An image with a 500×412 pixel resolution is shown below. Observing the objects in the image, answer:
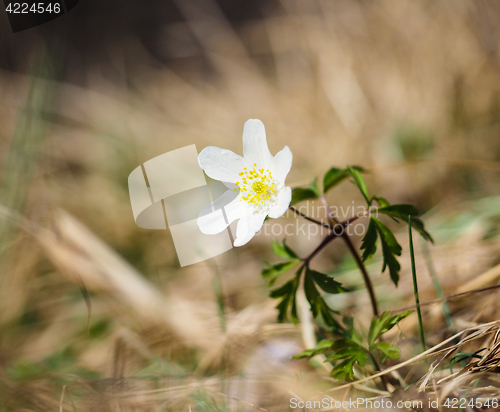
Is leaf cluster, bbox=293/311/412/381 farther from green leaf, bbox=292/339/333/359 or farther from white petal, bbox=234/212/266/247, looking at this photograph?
white petal, bbox=234/212/266/247

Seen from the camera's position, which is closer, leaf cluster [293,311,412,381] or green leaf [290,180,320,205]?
leaf cluster [293,311,412,381]

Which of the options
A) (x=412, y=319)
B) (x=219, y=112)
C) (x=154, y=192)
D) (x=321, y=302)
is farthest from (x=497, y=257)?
(x=219, y=112)

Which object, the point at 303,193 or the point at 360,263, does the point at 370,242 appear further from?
the point at 303,193

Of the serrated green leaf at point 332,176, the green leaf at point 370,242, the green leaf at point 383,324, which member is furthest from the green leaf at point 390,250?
the serrated green leaf at point 332,176

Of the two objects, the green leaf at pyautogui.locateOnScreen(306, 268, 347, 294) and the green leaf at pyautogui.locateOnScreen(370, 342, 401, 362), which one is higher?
the green leaf at pyautogui.locateOnScreen(306, 268, 347, 294)

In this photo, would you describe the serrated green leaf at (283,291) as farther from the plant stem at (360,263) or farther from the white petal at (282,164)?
the white petal at (282,164)

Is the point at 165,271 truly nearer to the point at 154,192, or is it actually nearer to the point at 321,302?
the point at 154,192

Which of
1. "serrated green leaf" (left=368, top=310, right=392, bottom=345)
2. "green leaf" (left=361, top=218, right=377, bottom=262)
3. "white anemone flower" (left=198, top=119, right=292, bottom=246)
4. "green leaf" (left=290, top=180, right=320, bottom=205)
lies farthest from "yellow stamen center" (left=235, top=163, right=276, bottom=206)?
"serrated green leaf" (left=368, top=310, right=392, bottom=345)
